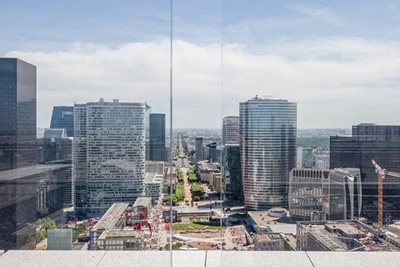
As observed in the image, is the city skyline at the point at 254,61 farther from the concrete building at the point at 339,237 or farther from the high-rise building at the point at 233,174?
the concrete building at the point at 339,237

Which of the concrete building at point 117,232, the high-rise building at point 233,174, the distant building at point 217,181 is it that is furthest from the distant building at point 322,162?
the concrete building at point 117,232

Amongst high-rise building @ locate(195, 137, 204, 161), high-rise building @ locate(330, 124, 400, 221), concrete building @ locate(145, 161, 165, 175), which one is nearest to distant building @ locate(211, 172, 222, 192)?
high-rise building @ locate(195, 137, 204, 161)

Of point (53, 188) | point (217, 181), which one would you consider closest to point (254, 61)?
point (217, 181)

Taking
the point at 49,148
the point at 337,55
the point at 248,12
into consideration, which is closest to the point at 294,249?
the point at 337,55

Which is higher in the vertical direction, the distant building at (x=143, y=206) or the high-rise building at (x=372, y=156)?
the high-rise building at (x=372, y=156)

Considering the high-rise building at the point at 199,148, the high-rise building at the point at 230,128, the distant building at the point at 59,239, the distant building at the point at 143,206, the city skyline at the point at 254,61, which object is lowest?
the distant building at the point at 59,239
